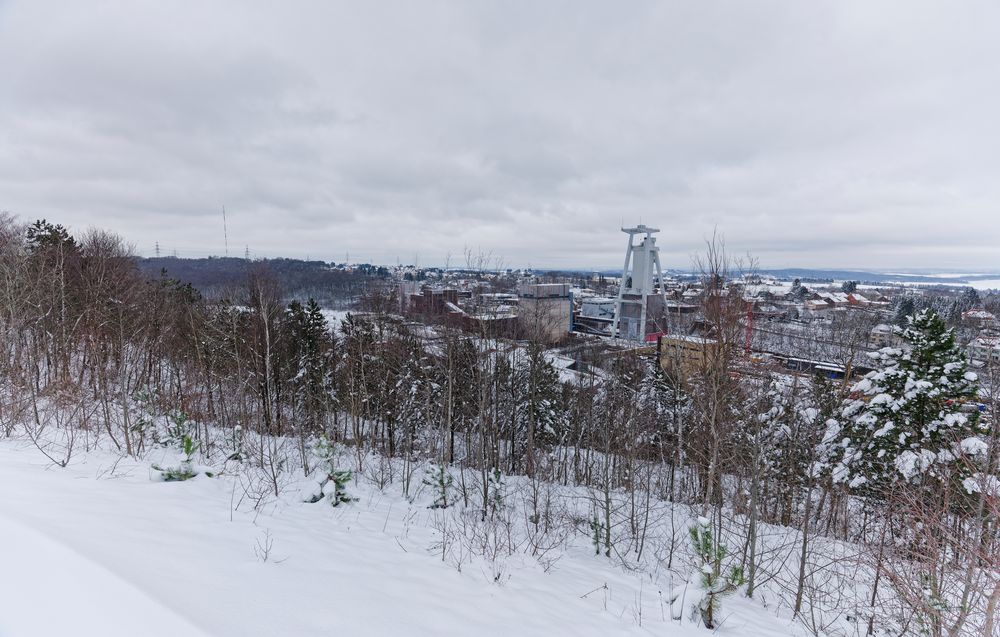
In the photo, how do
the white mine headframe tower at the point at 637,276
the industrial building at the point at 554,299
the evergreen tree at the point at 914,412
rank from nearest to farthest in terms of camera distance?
the evergreen tree at the point at 914,412
the industrial building at the point at 554,299
the white mine headframe tower at the point at 637,276

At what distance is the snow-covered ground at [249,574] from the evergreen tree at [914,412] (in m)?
8.71

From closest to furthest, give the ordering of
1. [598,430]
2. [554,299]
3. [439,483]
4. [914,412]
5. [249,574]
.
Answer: [249,574], [439,483], [914,412], [598,430], [554,299]

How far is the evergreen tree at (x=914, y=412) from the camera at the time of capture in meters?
12.0

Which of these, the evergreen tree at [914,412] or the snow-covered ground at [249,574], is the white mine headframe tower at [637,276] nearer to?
the evergreen tree at [914,412]

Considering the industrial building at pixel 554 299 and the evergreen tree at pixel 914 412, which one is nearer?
the evergreen tree at pixel 914 412

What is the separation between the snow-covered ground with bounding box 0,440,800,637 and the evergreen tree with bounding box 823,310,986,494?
28.6 ft

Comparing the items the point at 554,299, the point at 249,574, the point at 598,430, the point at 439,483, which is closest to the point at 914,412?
the point at 598,430

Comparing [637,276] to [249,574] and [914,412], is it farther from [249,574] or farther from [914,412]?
[249,574]

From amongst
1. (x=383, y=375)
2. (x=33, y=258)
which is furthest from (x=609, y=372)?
(x=33, y=258)

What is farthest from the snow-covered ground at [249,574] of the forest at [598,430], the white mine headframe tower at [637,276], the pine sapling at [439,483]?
the white mine headframe tower at [637,276]

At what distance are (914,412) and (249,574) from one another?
18465mm

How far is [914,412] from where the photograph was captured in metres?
13.0

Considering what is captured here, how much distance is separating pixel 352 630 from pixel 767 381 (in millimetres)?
12346

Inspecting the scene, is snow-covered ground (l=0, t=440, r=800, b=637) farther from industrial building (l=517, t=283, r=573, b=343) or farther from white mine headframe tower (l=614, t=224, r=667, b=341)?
white mine headframe tower (l=614, t=224, r=667, b=341)
